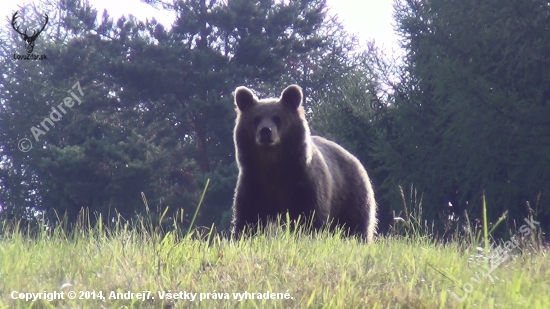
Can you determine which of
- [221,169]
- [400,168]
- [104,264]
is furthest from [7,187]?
[104,264]

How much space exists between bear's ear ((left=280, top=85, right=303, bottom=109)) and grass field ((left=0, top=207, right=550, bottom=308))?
4293mm

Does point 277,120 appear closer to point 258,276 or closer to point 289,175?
point 289,175

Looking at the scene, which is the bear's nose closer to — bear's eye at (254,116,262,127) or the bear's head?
the bear's head

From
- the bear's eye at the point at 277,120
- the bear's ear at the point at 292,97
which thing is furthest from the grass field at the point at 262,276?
the bear's ear at the point at 292,97

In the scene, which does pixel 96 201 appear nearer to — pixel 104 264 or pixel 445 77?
pixel 445 77

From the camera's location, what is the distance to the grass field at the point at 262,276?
3865mm

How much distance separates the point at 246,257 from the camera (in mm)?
4777

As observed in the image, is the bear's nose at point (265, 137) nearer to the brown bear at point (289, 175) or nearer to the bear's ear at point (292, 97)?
the brown bear at point (289, 175)

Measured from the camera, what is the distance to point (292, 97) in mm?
9539

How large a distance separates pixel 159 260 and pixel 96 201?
30502 mm

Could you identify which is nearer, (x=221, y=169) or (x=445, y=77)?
(x=445, y=77)

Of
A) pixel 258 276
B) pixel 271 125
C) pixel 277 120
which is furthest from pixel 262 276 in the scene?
pixel 277 120

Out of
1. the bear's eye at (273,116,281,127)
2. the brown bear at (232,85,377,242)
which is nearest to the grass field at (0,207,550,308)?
the brown bear at (232,85,377,242)

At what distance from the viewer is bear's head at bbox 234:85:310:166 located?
8.96 metres
